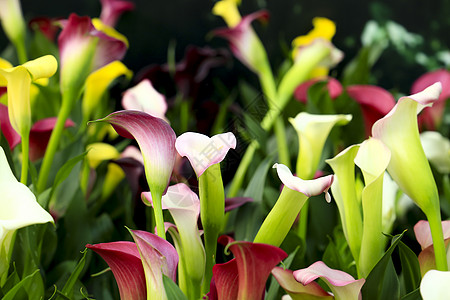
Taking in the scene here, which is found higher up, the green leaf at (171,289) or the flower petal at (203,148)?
the flower petal at (203,148)

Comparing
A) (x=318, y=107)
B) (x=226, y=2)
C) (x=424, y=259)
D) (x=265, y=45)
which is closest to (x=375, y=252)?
(x=424, y=259)

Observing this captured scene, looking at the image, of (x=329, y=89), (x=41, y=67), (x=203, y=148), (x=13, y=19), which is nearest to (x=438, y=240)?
(x=203, y=148)

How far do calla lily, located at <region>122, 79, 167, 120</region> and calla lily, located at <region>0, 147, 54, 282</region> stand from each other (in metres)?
0.13

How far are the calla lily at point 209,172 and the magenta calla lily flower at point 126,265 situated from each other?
0.04 m

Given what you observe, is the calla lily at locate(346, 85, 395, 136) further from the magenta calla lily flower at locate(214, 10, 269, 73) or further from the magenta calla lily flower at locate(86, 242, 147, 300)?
the magenta calla lily flower at locate(86, 242, 147, 300)

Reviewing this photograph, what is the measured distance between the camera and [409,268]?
308 millimetres

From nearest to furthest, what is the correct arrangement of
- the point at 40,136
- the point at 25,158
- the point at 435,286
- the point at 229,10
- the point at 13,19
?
the point at 435,286, the point at 25,158, the point at 40,136, the point at 13,19, the point at 229,10

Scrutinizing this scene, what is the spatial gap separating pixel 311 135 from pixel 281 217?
104 mm

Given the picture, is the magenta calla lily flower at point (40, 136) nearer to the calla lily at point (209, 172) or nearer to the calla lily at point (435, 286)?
the calla lily at point (209, 172)

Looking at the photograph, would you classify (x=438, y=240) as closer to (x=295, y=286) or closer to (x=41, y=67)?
(x=295, y=286)

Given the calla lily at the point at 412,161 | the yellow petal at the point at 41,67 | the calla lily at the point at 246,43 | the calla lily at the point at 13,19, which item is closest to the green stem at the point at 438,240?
the calla lily at the point at 412,161

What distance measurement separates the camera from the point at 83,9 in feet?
3.00

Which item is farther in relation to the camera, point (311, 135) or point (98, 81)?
point (98, 81)

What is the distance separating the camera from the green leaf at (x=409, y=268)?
30 cm
